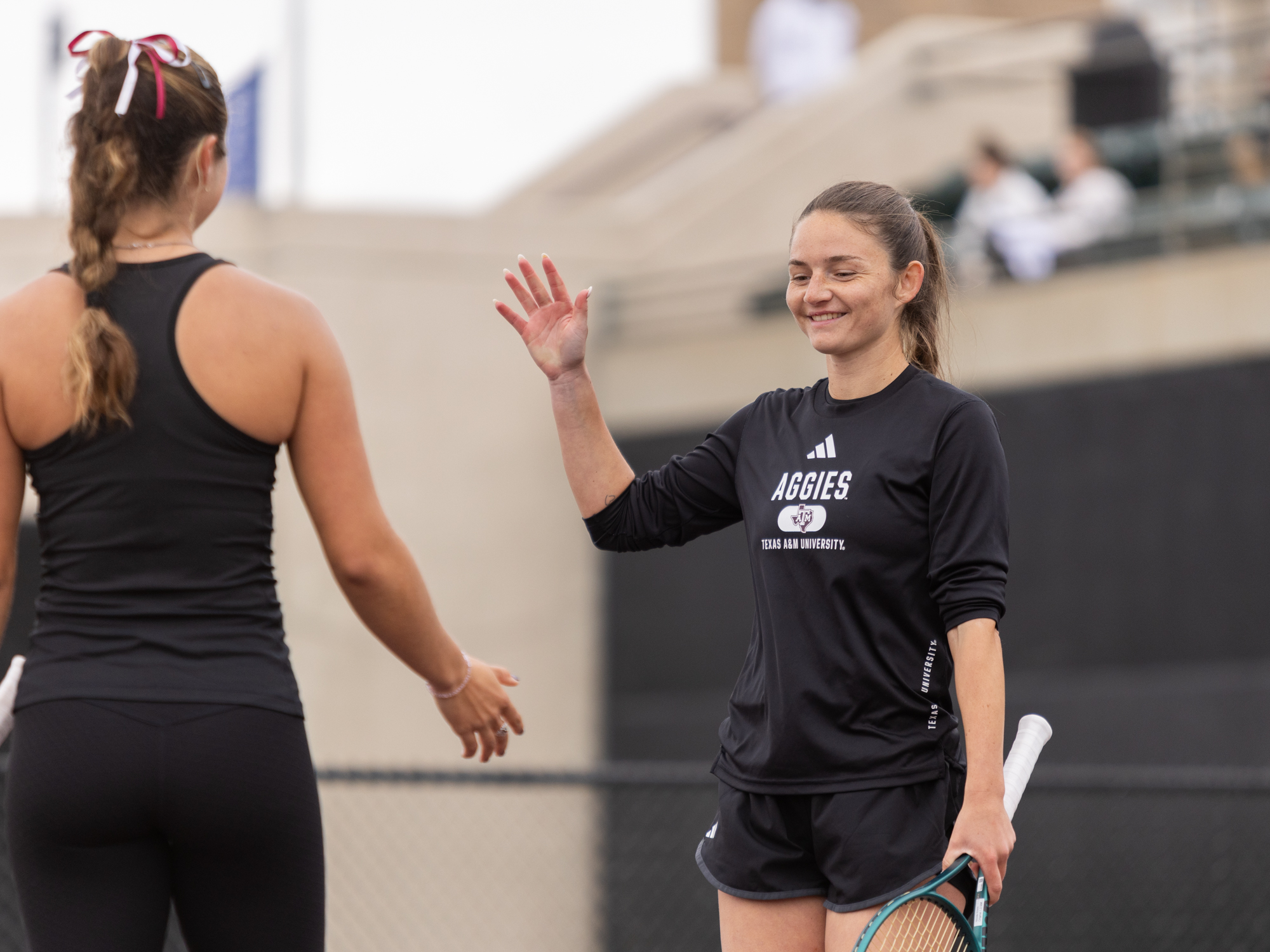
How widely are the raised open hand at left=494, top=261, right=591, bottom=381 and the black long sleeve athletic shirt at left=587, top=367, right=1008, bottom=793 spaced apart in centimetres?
53

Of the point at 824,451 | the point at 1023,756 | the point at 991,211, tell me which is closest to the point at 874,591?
the point at 824,451

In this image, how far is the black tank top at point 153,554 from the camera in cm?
261

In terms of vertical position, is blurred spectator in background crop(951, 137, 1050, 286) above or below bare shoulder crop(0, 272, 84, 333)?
above

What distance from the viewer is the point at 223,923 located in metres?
2.66

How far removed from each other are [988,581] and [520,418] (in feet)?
31.9

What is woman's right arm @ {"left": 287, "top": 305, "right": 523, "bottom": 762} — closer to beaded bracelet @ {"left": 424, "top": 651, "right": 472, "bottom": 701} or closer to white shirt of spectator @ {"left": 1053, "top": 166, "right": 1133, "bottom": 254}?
beaded bracelet @ {"left": 424, "top": 651, "right": 472, "bottom": 701}

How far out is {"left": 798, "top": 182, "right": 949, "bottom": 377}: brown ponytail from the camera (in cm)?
310

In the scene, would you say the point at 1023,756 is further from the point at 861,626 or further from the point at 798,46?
the point at 798,46

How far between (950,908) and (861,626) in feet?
1.62

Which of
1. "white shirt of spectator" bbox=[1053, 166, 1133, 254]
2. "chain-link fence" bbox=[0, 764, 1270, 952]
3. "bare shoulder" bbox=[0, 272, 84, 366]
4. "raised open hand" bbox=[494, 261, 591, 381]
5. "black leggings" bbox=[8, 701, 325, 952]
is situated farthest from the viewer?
"white shirt of spectator" bbox=[1053, 166, 1133, 254]

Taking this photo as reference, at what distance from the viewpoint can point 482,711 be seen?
3252 millimetres

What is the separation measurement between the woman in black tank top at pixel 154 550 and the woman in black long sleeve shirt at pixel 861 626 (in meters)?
0.78

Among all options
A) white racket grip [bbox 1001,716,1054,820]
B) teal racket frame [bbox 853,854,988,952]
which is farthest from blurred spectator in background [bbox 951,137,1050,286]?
teal racket frame [bbox 853,854,988,952]

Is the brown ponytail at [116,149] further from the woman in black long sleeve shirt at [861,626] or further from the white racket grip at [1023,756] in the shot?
the white racket grip at [1023,756]
